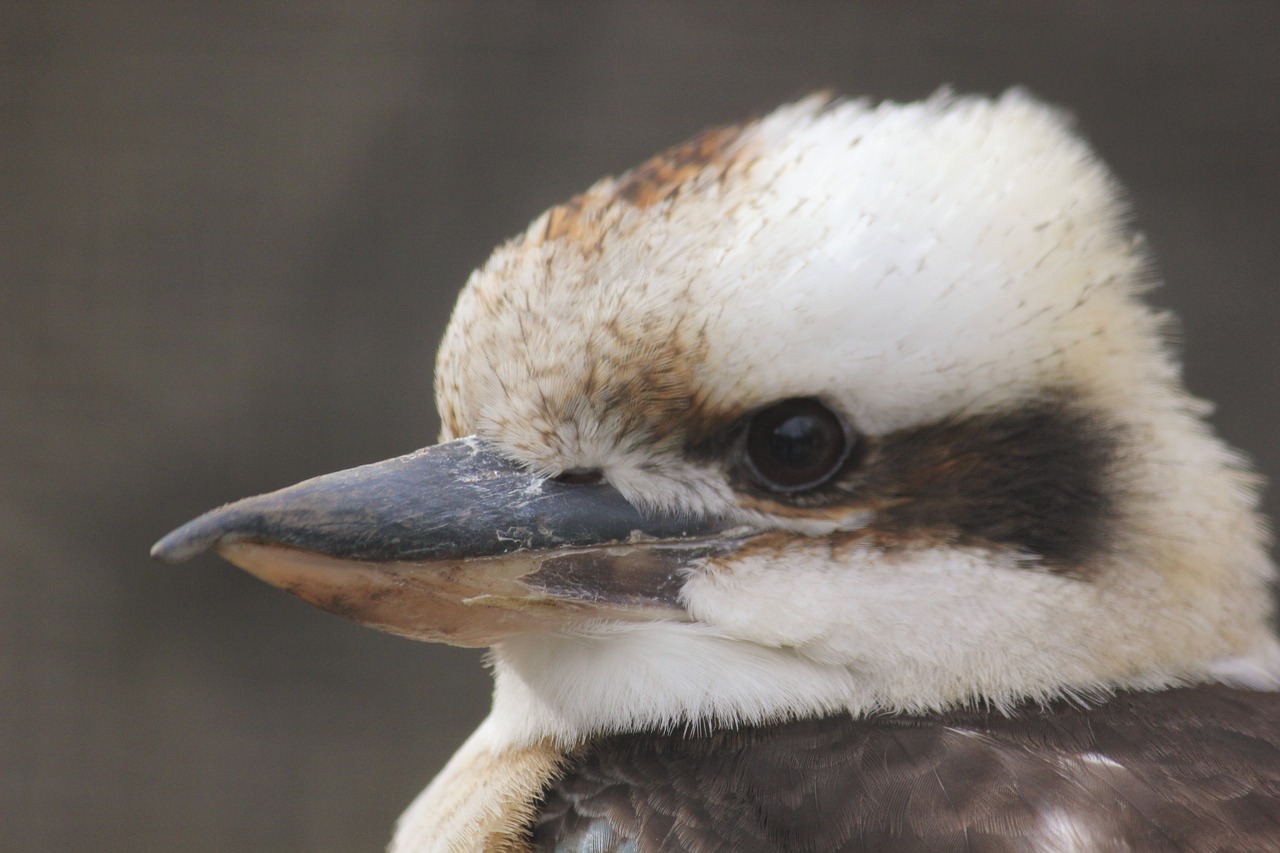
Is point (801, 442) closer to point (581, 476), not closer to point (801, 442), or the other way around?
point (801, 442)

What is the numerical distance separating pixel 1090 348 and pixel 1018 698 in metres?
0.44

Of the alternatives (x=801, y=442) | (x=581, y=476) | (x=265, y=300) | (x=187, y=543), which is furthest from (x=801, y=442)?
(x=265, y=300)

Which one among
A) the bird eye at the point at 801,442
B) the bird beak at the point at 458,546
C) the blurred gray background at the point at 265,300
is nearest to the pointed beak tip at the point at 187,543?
the bird beak at the point at 458,546

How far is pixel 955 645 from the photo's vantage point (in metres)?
1.43

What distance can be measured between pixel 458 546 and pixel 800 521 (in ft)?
1.29

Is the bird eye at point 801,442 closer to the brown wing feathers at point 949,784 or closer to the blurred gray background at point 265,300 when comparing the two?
the brown wing feathers at point 949,784

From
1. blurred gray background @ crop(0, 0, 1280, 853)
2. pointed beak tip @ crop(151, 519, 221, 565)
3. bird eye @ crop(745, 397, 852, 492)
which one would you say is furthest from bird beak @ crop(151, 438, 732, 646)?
blurred gray background @ crop(0, 0, 1280, 853)

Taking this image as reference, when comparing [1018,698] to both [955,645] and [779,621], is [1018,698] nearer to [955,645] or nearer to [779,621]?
[955,645]

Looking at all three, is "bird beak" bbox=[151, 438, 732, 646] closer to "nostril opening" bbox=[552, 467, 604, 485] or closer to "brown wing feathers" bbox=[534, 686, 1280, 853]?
"nostril opening" bbox=[552, 467, 604, 485]

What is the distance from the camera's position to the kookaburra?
1420 millimetres

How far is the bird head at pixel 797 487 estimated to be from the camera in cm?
144

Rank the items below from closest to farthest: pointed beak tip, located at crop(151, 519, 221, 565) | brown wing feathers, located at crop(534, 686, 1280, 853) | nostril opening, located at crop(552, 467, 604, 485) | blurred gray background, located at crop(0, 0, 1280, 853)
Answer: brown wing feathers, located at crop(534, 686, 1280, 853) → pointed beak tip, located at crop(151, 519, 221, 565) → nostril opening, located at crop(552, 467, 604, 485) → blurred gray background, located at crop(0, 0, 1280, 853)

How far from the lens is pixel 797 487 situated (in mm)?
1492

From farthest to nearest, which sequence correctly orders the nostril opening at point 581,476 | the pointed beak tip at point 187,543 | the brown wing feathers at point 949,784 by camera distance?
the nostril opening at point 581,476 → the pointed beak tip at point 187,543 → the brown wing feathers at point 949,784
